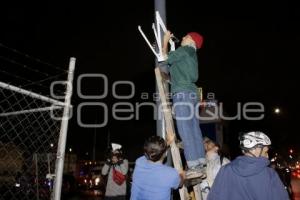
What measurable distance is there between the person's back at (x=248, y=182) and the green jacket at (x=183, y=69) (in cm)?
156

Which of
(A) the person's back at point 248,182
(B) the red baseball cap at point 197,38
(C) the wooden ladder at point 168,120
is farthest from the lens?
(B) the red baseball cap at point 197,38

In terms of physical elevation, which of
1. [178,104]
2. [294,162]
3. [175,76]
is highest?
[175,76]

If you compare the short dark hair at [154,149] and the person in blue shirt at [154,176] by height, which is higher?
the short dark hair at [154,149]

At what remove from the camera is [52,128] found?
5840 millimetres

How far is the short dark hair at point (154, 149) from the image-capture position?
4.38m

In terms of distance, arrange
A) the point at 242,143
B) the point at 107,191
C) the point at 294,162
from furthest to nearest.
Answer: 1. the point at 294,162
2. the point at 107,191
3. the point at 242,143

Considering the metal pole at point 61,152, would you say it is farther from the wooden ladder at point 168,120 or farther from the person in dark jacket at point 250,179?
the person in dark jacket at point 250,179

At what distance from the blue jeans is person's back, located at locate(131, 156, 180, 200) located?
78cm

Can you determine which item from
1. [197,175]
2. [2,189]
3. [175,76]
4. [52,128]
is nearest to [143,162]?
[197,175]

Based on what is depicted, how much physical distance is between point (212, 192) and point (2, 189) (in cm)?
1821

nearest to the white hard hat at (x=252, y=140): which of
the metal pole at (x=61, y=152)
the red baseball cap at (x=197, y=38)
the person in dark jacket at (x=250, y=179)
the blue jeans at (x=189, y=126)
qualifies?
the person in dark jacket at (x=250, y=179)

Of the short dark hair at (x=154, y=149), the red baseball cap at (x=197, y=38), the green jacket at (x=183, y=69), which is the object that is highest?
the red baseball cap at (x=197, y=38)

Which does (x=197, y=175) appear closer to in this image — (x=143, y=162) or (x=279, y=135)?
(x=143, y=162)

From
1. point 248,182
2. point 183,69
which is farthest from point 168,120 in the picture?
point 248,182
